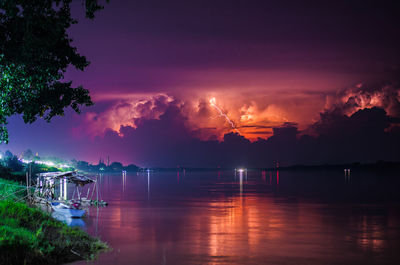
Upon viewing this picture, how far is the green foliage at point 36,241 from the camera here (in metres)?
21.5

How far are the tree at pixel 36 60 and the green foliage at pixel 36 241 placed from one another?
473 cm

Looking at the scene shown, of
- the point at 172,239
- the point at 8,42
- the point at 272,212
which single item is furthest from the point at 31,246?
the point at 272,212

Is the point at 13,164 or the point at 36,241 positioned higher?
the point at 13,164

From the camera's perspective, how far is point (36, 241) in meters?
22.5

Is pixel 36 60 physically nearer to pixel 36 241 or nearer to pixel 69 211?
pixel 36 241

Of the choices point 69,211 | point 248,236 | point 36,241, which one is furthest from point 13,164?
point 36,241

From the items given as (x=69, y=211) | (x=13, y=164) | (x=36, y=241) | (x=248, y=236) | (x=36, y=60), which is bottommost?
(x=248, y=236)

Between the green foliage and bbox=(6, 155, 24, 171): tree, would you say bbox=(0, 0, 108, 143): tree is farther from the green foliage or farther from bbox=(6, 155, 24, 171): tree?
bbox=(6, 155, 24, 171): tree

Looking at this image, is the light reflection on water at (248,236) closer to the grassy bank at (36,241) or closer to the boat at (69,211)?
the grassy bank at (36,241)

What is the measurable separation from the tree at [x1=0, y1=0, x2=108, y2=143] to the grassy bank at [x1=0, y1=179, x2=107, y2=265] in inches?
188

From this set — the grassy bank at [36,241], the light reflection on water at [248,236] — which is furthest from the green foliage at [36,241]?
the light reflection on water at [248,236]

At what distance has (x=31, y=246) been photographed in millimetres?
21938

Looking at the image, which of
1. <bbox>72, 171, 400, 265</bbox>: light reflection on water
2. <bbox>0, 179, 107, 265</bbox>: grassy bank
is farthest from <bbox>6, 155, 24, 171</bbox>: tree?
<bbox>0, 179, 107, 265</bbox>: grassy bank

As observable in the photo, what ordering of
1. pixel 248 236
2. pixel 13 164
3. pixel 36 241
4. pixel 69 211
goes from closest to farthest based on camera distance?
pixel 36 241
pixel 248 236
pixel 69 211
pixel 13 164
